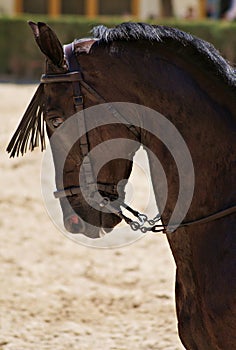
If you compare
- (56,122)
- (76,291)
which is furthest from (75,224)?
(76,291)

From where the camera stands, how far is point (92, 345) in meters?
4.94

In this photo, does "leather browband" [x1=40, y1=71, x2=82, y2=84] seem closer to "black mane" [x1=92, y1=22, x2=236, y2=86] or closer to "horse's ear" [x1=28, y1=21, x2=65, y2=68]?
"horse's ear" [x1=28, y1=21, x2=65, y2=68]

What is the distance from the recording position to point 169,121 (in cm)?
295

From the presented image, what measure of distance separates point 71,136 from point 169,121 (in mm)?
379

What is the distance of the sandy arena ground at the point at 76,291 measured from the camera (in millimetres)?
5062

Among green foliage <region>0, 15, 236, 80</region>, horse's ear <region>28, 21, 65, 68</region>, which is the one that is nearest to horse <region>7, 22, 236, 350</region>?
horse's ear <region>28, 21, 65, 68</region>

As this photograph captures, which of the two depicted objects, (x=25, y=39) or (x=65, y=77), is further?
(x=25, y=39)

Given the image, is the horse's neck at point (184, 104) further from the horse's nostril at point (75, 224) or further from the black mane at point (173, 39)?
the horse's nostril at point (75, 224)

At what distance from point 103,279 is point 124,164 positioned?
11.1 ft

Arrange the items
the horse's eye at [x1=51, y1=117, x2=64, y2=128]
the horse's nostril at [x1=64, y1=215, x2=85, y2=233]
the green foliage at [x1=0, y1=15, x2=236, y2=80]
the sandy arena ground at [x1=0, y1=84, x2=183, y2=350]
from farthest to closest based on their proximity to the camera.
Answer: the green foliage at [x1=0, y1=15, x2=236, y2=80]
the sandy arena ground at [x1=0, y1=84, x2=183, y2=350]
the horse's nostril at [x1=64, y1=215, x2=85, y2=233]
the horse's eye at [x1=51, y1=117, x2=64, y2=128]

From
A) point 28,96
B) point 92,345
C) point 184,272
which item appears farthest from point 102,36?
point 28,96

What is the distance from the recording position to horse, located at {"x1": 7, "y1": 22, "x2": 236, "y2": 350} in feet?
9.59

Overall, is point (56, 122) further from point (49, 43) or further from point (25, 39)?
point (25, 39)

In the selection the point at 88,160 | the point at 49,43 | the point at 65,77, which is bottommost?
the point at 88,160
